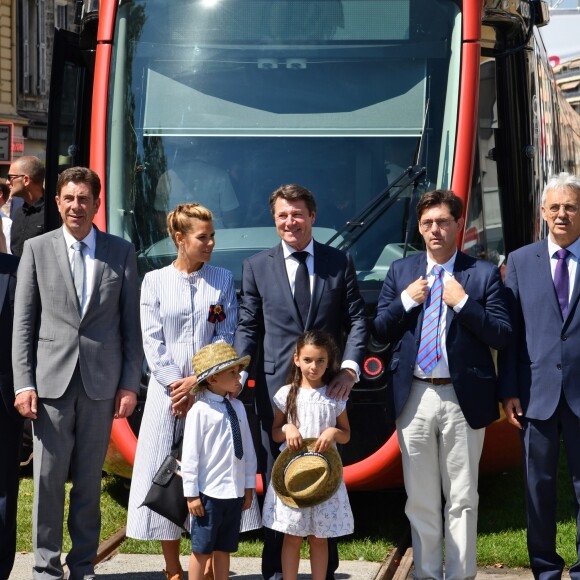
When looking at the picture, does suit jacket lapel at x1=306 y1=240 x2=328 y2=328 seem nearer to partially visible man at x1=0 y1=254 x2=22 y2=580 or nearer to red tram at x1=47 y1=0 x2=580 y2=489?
red tram at x1=47 y1=0 x2=580 y2=489

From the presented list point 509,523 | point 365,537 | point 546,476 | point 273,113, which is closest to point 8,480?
point 365,537

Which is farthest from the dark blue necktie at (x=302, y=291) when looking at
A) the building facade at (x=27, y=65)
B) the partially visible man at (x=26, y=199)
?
the building facade at (x=27, y=65)

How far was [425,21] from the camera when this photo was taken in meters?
7.59

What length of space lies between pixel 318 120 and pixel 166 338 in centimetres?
205

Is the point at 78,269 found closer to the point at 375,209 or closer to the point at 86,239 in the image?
the point at 86,239

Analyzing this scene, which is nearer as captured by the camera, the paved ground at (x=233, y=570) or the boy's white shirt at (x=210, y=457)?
the boy's white shirt at (x=210, y=457)

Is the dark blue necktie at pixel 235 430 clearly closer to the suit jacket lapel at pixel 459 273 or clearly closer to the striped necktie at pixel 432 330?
the striped necktie at pixel 432 330

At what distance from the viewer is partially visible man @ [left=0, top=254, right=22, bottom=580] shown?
6.16 meters

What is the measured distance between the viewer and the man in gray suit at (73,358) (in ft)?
20.0

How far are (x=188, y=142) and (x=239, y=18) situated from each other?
32.7 inches

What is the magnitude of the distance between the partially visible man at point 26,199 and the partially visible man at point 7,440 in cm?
Answer: 340

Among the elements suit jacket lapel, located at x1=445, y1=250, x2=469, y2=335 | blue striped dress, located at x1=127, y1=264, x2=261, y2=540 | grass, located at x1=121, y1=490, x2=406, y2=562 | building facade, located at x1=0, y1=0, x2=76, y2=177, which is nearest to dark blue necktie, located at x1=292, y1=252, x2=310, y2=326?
blue striped dress, located at x1=127, y1=264, x2=261, y2=540

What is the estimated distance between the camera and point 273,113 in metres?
7.60

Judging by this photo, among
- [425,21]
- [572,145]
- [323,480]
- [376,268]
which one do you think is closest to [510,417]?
[323,480]
